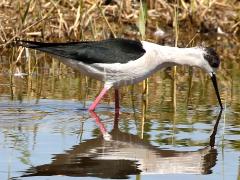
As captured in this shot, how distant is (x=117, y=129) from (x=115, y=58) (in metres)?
0.85

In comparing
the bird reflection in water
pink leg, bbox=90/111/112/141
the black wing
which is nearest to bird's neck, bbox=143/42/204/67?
the black wing

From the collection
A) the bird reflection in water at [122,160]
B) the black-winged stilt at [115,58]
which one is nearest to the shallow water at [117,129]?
the bird reflection in water at [122,160]

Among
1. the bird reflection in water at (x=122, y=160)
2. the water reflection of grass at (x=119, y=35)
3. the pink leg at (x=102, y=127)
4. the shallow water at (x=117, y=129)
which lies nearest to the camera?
the bird reflection in water at (x=122, y=160)

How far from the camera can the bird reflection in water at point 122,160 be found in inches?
203

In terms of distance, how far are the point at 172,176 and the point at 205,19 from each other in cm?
816

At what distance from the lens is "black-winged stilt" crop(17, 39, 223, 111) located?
7.30 meters

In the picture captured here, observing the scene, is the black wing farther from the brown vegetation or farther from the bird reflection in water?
the brown vegetation

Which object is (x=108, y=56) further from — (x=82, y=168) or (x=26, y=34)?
(x=26, y=34)

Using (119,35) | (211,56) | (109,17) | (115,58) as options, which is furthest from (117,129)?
(109,17)

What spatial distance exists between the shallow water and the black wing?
0.49m

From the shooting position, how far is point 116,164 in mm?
5379

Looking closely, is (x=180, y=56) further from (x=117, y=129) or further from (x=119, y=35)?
(x=119, y=35)

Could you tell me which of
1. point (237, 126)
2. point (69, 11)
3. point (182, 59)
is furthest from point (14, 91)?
point (69, 11)

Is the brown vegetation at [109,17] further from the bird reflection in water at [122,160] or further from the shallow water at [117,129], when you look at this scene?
the bird reflection in water at [122,160]
